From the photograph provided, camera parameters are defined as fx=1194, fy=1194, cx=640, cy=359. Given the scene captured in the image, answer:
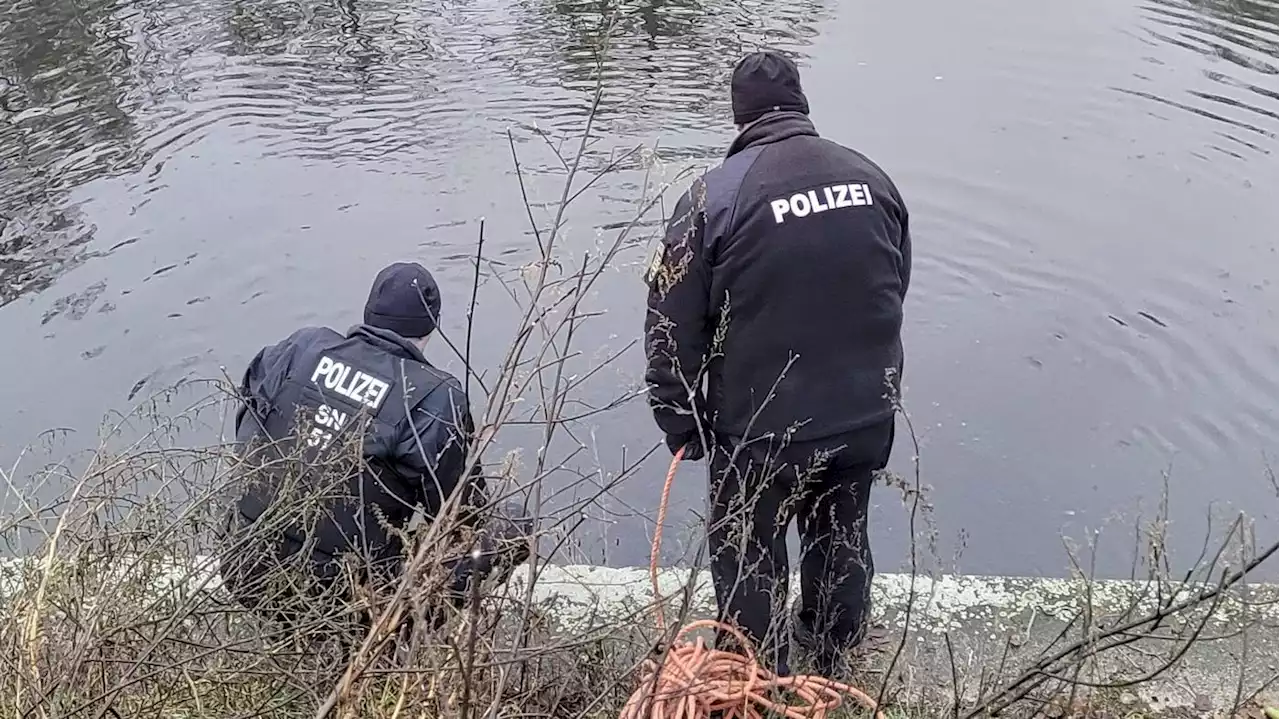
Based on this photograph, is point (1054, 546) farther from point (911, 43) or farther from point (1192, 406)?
point (911, 43)

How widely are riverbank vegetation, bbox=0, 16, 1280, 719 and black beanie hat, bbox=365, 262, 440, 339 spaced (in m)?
0.48

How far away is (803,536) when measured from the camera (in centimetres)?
359

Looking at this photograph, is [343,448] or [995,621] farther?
[995,621]

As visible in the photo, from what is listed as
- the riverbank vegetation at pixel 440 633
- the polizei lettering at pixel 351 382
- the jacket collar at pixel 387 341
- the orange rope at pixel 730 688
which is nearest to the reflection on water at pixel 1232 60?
the riverbank vegetation at pixel 440 633

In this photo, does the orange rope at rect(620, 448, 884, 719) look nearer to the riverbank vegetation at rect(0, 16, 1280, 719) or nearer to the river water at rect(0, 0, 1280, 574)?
the riverbank vegetation at rect(0, 16, 1280, 719)

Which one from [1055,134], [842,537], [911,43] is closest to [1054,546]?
[842,537]

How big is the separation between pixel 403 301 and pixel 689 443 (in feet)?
3.07

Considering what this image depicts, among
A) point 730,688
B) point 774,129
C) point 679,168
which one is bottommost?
point 679,168

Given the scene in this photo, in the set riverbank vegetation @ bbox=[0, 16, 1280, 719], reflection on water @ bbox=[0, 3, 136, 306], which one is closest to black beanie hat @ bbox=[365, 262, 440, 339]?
riverbank vegetation @ bbox=[0, 16, 1280, 719]

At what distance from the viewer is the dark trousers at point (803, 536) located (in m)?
3.29

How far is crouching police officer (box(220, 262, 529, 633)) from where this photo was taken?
10.1ft

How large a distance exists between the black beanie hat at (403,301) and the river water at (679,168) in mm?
780

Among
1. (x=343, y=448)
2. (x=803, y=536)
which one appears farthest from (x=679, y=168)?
(x=343, y=448)

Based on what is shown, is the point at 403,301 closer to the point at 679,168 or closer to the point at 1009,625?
the point at 1009,625
